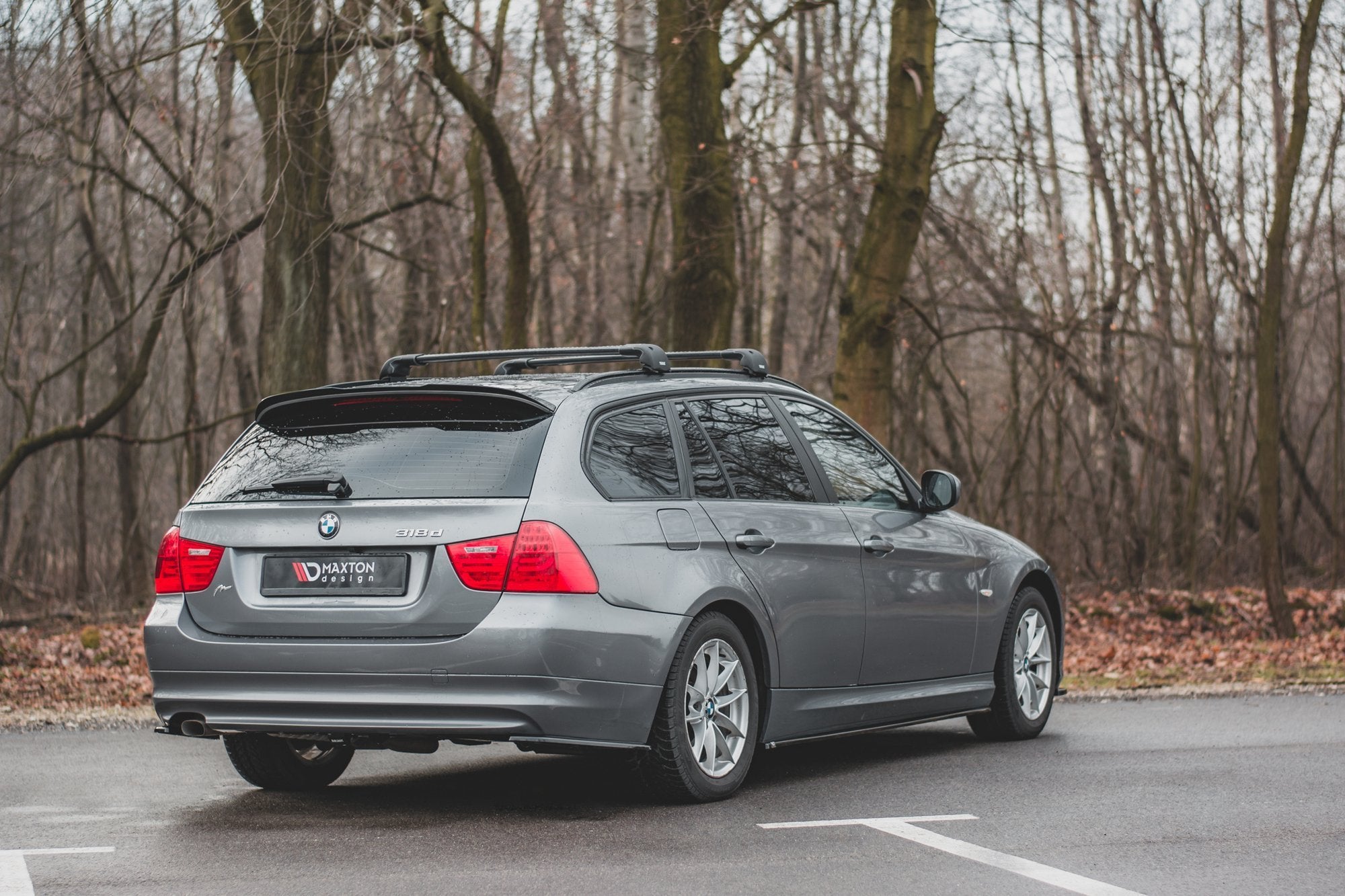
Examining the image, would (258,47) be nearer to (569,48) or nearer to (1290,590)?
(569,48)

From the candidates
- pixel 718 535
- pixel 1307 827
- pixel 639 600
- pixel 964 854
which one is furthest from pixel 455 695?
pixel 1307 827

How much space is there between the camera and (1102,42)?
22891 millimetres

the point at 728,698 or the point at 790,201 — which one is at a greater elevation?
the point at 790,201

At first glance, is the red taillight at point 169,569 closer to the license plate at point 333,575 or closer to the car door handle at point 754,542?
the license plate at point 333,575

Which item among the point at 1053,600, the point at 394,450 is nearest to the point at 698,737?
the point at 394,450

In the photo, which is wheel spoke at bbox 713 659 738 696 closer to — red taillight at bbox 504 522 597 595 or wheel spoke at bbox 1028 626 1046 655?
red taillight at bbox 504 522 597 595

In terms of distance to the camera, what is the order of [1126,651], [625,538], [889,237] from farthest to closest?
[1126,651] → [889,237] → [625,538]

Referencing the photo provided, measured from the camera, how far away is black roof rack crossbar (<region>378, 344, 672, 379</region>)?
6895 mm

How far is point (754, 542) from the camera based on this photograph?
6.75 meters

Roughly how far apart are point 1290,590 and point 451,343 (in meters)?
12.7

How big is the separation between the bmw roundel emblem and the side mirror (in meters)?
3.21

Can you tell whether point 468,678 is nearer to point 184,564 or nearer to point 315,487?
point 315,487

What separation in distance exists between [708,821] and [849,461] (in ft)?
7.68

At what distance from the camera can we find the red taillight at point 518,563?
5.81 metres
